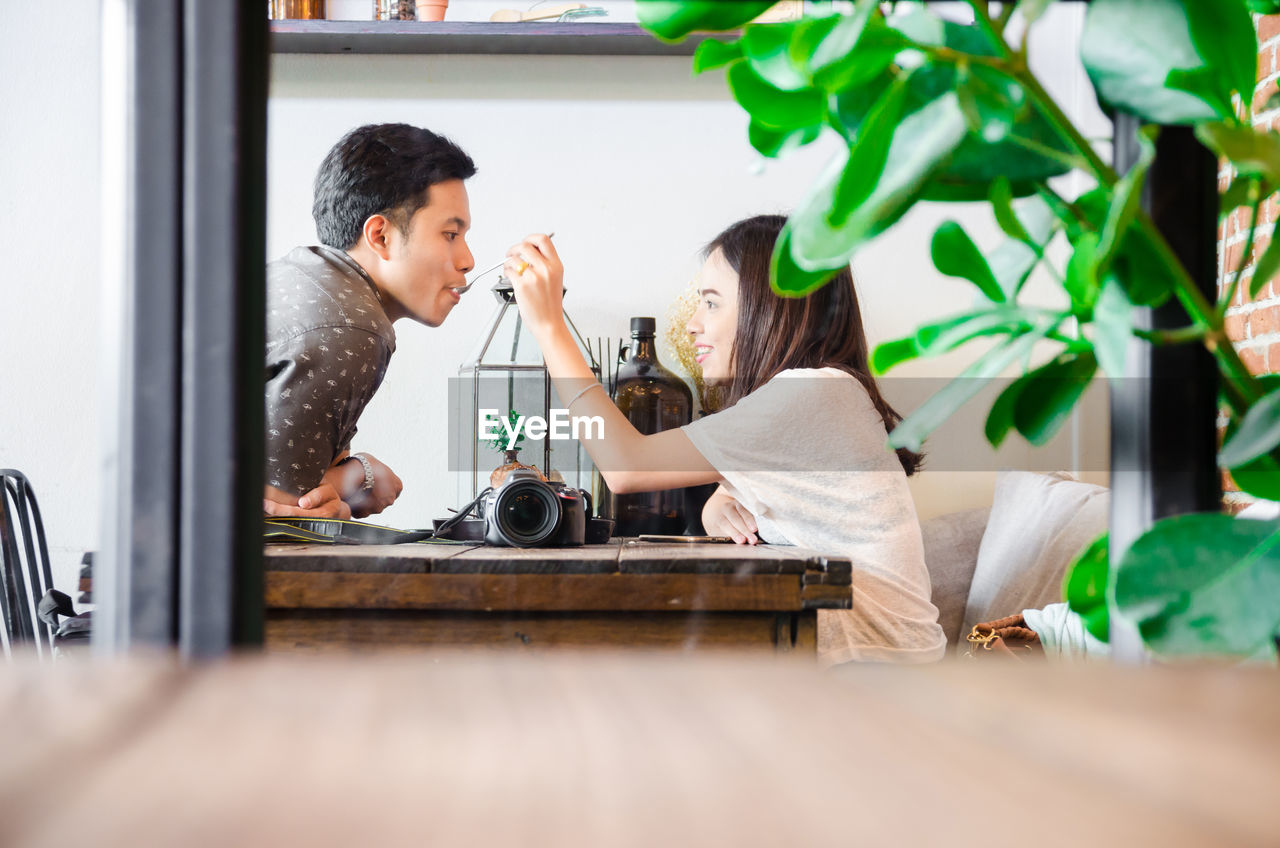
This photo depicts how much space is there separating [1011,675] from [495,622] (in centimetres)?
76

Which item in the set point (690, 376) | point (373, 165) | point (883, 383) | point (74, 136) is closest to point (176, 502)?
point (373, 165)

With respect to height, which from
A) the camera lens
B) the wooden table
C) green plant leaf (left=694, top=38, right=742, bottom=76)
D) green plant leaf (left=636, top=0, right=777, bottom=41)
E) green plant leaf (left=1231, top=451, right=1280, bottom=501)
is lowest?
the wooden table

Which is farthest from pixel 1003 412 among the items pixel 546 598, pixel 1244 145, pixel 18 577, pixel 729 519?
pixel 18 577

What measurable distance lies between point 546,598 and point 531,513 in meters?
0.16

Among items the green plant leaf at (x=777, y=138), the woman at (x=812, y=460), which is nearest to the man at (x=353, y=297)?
the woman at (x=812, y=460)

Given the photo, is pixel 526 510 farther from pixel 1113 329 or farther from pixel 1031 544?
pixel 1031 544

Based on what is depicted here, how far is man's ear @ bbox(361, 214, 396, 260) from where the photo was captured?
1575mm

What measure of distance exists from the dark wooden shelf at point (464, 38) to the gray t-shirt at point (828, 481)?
103 cm

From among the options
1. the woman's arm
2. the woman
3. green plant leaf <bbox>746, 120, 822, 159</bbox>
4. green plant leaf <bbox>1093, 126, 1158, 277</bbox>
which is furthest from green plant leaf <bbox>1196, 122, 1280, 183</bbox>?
the woman's arm

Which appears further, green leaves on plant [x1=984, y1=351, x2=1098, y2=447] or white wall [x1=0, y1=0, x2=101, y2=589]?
white wall [x1=0, y1=0, x2=101, y2=589]

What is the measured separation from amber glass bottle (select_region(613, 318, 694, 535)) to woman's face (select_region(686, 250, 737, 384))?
0.51 feet

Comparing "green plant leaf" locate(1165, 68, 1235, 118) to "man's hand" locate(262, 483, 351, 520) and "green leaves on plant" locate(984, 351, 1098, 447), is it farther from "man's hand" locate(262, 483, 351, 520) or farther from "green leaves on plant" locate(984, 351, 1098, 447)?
"man's hand" locate(262, 483, 351, 520)

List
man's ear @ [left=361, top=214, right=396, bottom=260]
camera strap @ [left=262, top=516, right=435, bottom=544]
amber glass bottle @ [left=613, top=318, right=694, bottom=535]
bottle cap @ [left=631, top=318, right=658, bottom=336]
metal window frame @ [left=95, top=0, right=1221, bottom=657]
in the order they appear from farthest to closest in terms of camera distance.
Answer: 1. bottle cap @ [left=631, top=318, right=658, bottom=336]
2. amber glass bottle @ [left=613, top=318, right=694, bottom=535]
3. man's ear @ [left=361, top=214, right=396, bottom=260]
4. camera strap @ [left=262, top=516, right=435, bottom=544]
5. metal window frame @ [left=95, top=0, right=1221, bottom=657]

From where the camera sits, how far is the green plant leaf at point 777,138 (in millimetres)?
290
